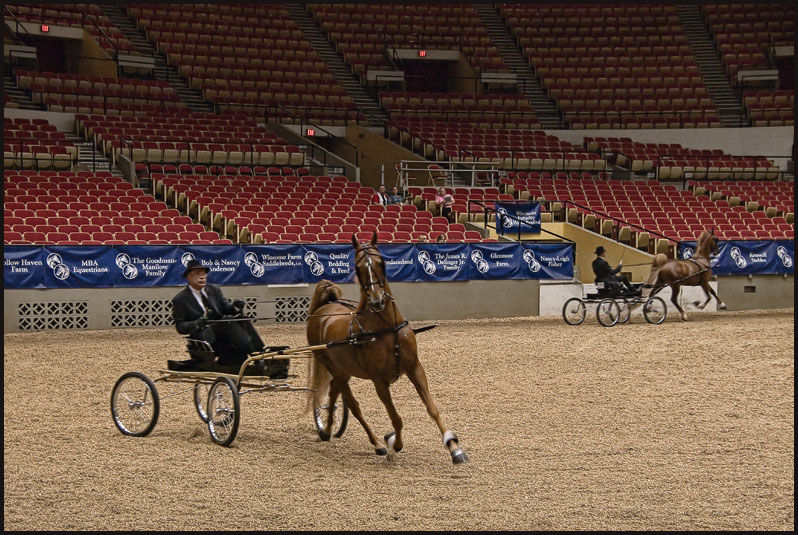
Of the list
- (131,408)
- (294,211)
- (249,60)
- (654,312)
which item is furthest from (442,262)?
(249,60)

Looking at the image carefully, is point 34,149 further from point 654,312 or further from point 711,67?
point 711,67

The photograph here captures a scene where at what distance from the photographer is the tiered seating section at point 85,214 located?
2148cm

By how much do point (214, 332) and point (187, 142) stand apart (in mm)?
20726

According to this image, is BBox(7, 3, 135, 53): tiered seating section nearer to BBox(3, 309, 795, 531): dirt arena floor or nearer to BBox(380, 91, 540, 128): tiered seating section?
BBox(380, 91, 540, 128): tiered seating section

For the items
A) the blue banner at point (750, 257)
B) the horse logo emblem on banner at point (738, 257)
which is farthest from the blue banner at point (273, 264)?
the horse logo emblem on banner at point (738, 257)

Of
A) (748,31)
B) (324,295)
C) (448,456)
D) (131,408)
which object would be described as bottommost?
(448,456)

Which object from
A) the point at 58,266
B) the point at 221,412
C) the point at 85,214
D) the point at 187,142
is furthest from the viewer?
the point at 187,142

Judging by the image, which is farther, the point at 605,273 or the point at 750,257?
the point at 750,257

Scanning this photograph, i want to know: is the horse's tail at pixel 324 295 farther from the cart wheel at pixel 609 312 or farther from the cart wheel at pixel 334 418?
the cart wheel at pixel 609 312

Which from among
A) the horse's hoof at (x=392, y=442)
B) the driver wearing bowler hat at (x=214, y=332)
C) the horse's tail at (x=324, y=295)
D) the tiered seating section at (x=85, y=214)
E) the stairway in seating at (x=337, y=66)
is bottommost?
the horse's hoof at (x=392, y=442)

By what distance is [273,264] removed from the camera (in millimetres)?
21625

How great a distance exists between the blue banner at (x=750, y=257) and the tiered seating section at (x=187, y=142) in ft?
43.8

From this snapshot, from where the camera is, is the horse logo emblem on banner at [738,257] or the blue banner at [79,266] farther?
the horse logo emblem on banner at [738,257]

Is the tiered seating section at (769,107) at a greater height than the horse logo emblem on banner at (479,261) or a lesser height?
greater
